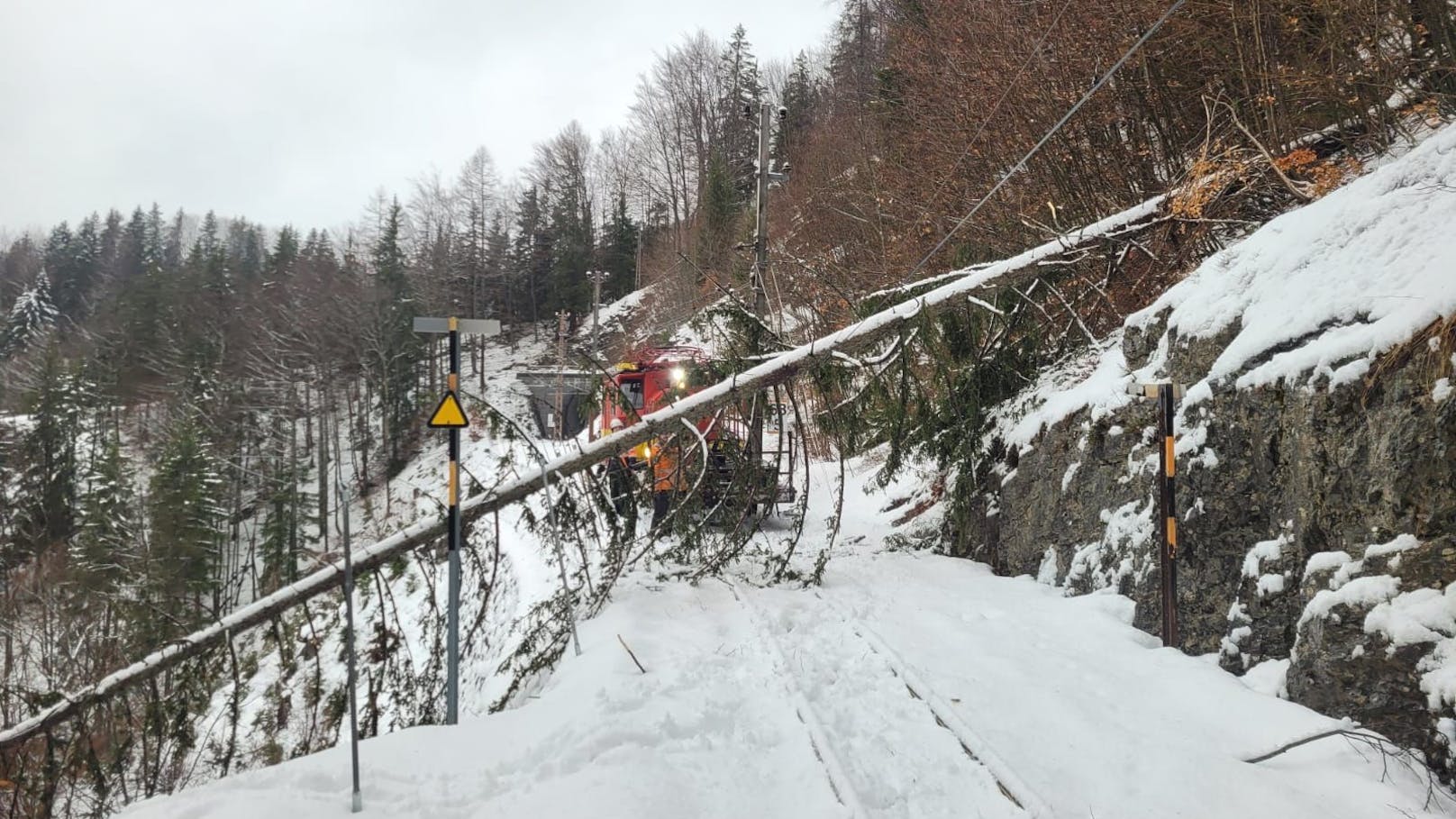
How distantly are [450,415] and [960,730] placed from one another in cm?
333

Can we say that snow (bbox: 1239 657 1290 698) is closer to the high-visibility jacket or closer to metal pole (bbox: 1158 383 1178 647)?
metal pole (bbox: 1158 383 1178 647)

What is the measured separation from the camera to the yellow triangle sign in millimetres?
3816

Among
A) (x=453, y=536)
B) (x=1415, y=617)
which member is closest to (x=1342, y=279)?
(x=1415, y=617)

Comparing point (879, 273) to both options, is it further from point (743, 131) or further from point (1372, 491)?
point (743, 131)

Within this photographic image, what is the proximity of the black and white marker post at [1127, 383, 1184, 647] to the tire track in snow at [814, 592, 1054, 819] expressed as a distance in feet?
5.25

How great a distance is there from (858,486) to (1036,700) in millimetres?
11844

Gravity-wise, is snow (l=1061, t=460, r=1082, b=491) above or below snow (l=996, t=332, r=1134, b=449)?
below

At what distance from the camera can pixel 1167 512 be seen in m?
3.91

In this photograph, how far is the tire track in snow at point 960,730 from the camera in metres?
2.62

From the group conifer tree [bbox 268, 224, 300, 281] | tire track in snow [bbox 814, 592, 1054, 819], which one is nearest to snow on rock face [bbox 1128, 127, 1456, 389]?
tire track in snow [bbox 814, 592, 1054, 819]

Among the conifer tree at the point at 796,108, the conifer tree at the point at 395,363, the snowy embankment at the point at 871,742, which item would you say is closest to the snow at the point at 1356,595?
the snowy embankment at the point at 871,742

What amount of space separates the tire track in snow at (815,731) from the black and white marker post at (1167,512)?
7.62 feet

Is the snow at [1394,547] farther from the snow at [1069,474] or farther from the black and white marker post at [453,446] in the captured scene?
the black and white marker post at [453,446]

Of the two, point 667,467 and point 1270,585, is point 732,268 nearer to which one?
point 667,467
